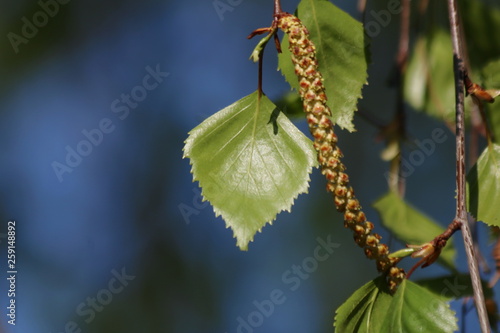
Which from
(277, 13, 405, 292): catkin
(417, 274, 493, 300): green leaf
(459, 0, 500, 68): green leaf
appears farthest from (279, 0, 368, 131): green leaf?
(459, 0, 500, 68): green leaf

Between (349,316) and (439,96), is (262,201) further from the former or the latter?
(439,96)

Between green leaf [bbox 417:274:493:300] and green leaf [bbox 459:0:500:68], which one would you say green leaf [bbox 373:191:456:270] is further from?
green leaf [bbox 459:0:500:68]

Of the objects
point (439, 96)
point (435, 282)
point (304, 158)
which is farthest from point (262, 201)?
point (439, 96)

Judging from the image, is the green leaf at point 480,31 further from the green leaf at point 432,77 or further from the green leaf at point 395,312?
the green leaf at point 395,312

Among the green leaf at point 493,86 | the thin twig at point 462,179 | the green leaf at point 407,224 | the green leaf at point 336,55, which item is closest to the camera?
the thin twig at point 462,179

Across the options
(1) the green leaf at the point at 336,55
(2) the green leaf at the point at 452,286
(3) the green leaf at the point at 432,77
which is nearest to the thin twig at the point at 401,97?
(3) the green leaf at the point at 432,77

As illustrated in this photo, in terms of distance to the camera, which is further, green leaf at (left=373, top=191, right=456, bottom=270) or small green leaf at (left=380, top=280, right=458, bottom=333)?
green leaf at (left=373, top=191, right=456, bottom=270)
